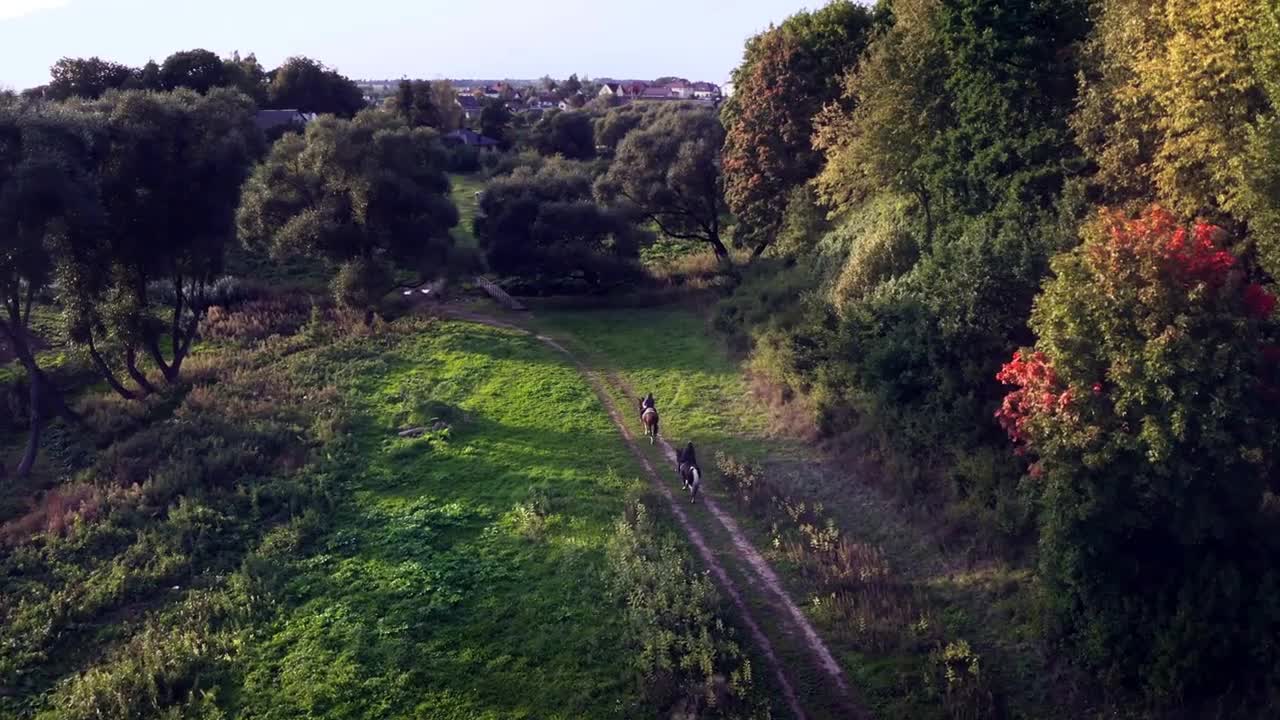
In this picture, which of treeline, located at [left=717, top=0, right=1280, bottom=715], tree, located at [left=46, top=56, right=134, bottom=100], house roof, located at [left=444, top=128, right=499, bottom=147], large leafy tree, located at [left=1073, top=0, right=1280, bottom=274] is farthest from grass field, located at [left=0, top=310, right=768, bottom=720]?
house roof, located at [left=444, top=128, right=499, bottom=147]

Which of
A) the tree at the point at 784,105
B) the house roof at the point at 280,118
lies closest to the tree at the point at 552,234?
the tree at the point at 784,105

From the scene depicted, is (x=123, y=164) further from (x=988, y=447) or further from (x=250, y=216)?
(x=988, y=447)

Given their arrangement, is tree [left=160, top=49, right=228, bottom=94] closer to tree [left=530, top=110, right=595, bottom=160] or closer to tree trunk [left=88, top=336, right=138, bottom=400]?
tree [left=530, top=110, right=595, bottom=160]

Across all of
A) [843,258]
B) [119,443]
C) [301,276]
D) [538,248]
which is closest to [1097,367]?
[843,258]

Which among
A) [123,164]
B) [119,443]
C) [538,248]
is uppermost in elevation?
[123,164]

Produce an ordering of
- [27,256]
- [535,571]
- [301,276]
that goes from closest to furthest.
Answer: [535,571]
[27,256]
[301,276]

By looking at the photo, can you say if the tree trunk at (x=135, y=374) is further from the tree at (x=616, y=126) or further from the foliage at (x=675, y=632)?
the tree at (x=616, y=126)
